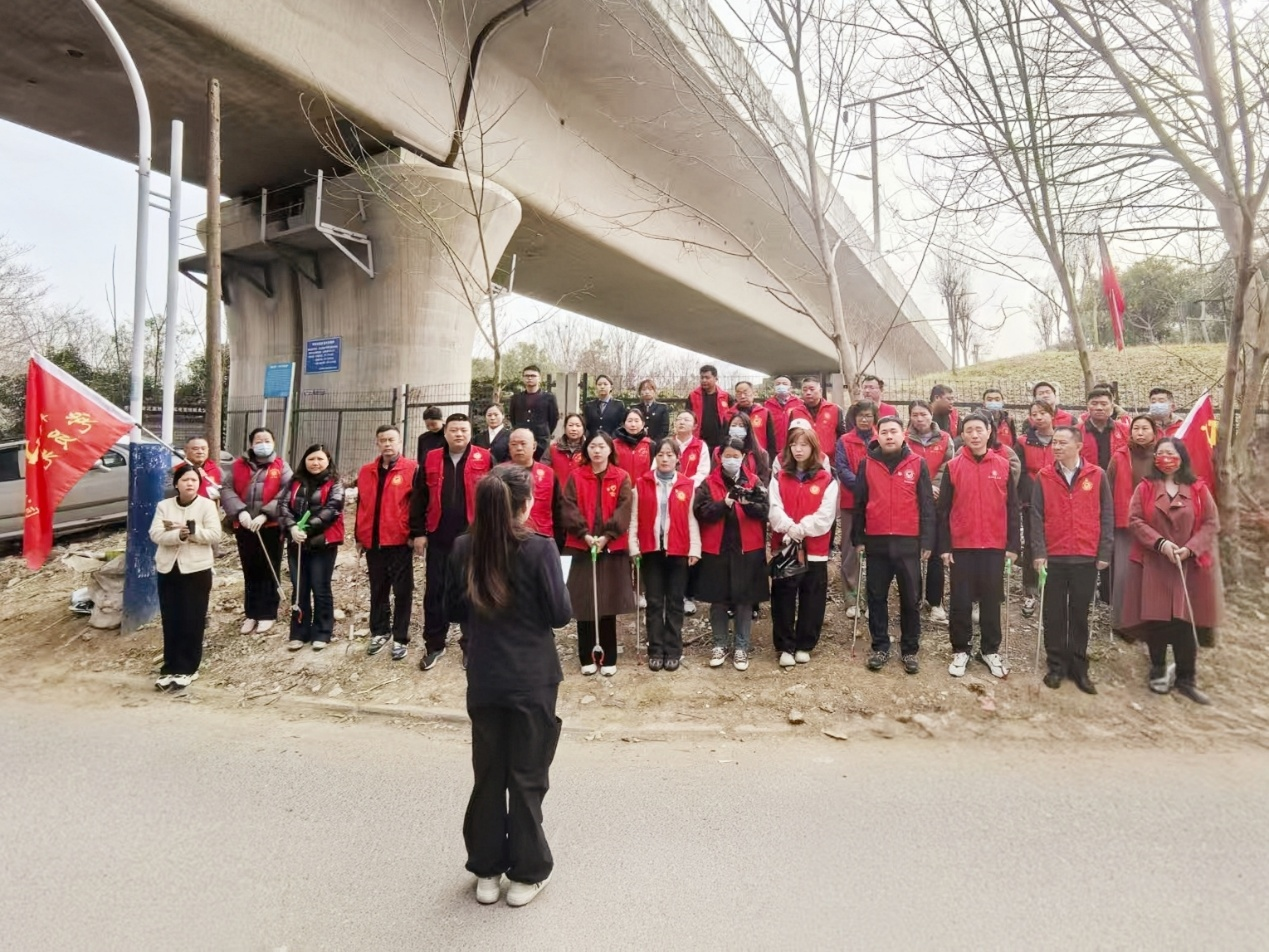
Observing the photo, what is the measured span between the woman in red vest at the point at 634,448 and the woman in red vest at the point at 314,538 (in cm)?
276

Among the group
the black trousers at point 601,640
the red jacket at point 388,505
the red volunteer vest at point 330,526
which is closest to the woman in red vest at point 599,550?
the black trousers at point 601,640

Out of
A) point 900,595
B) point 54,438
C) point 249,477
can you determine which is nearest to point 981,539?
point 900,595

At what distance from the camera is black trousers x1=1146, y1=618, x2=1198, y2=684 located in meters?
5.22

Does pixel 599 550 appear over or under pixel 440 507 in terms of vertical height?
under

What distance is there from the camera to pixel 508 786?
296cm

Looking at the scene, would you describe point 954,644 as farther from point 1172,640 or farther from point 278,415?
point 278,415

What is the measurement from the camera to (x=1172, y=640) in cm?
532

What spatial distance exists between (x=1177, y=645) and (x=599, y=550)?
457 cm

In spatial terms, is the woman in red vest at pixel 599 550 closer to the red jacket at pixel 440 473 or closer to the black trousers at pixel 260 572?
the red jacket at pixel 440 473

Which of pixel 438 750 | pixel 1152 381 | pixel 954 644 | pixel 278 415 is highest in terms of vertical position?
pixel 1152 381

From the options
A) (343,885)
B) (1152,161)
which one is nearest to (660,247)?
(1152,161)

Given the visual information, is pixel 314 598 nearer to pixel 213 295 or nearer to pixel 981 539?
pixel 213 295

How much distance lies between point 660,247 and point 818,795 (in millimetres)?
16822

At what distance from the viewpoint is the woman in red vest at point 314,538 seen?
652 centimetres
